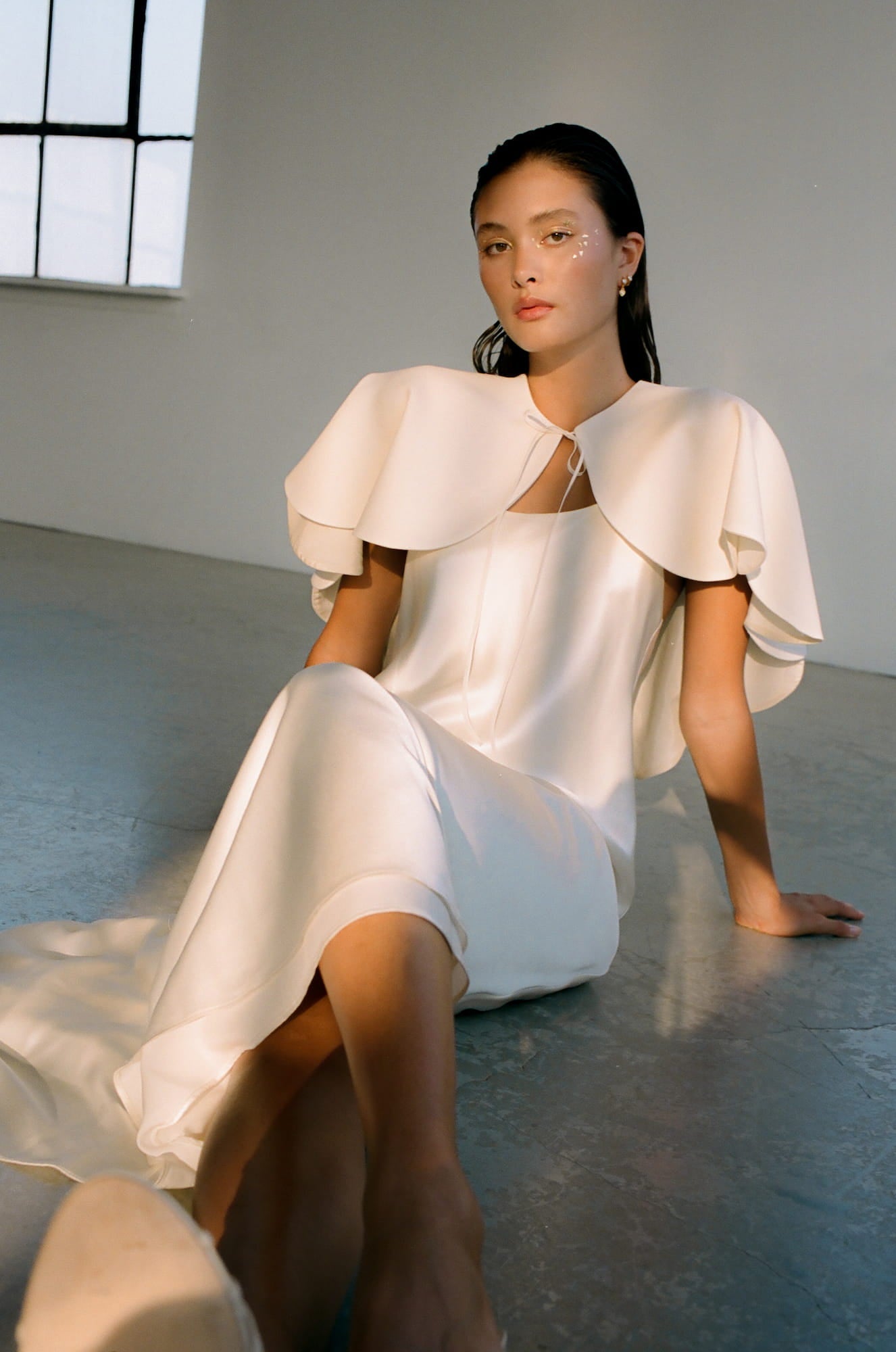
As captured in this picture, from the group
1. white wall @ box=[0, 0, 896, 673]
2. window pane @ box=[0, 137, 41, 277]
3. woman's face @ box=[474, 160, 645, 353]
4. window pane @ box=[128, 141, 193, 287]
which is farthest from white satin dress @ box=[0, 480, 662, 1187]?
window pane @ box=[0, 137, 41, 277]

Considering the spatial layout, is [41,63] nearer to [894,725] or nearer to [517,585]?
[894,725]

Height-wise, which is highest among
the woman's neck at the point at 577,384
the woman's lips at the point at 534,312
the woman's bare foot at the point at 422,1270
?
the woman's lips at the point at 534,312

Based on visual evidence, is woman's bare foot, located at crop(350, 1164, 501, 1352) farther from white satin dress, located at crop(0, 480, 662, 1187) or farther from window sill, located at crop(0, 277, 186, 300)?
window sill, located at crop(0, 277, 186, 300)

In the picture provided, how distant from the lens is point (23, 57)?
20.6ft

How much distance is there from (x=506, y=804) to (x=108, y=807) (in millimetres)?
1032

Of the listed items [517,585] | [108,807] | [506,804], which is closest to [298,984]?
[506,804]

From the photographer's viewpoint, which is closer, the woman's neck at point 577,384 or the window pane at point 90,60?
the woman's neck at point 577,384

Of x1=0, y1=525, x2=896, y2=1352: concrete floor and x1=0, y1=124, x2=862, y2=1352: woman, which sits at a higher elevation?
x1=0, y1=124, x2=862, y2=1352: woman

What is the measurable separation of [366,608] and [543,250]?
523 mm

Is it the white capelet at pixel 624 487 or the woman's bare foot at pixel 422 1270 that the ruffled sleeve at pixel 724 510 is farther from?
the woman's bare foot at pixel 422 1270

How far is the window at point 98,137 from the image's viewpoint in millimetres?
5996

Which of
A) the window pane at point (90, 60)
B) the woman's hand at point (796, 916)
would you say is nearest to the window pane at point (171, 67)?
the window pane at point (90, 60)

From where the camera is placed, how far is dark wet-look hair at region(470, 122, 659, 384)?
159cm

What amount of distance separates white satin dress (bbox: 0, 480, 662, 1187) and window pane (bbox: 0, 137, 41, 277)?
221 inches
